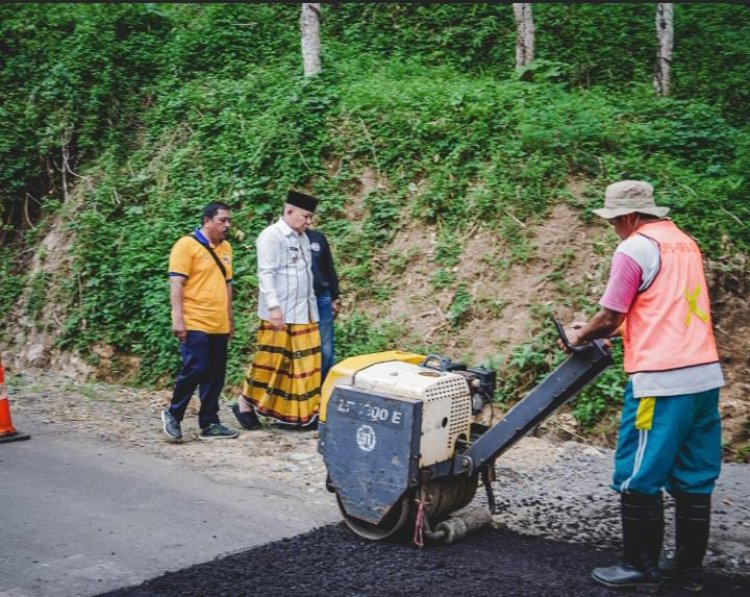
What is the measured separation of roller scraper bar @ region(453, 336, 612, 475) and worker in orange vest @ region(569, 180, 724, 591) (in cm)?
13

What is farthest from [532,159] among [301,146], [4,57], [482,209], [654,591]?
[4,57]

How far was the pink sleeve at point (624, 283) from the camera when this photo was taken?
4.00 m

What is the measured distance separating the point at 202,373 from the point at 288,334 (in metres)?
0.87

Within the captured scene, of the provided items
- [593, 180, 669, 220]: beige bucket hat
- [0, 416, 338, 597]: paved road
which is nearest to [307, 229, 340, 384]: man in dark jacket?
[0, 416, 338, 597]: paved road

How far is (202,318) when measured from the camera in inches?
274

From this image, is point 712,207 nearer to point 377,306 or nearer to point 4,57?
point 377,306

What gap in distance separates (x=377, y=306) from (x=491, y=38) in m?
6.86

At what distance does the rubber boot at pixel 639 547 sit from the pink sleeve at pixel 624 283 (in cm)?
95

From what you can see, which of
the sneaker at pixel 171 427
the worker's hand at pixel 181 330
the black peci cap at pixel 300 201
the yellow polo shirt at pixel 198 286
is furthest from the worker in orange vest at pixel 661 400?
the sneaker at pixel 171 427

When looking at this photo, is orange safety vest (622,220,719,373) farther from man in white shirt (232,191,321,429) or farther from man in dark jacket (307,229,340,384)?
man in dark jacket (307,229,340,384)

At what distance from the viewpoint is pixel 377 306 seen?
8.76 meters

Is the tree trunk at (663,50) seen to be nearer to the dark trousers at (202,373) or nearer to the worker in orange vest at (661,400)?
the dark trousers at (202,373)

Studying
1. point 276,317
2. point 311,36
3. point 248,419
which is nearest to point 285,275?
point 276,317

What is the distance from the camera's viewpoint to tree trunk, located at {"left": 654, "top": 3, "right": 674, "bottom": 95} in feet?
37.1
